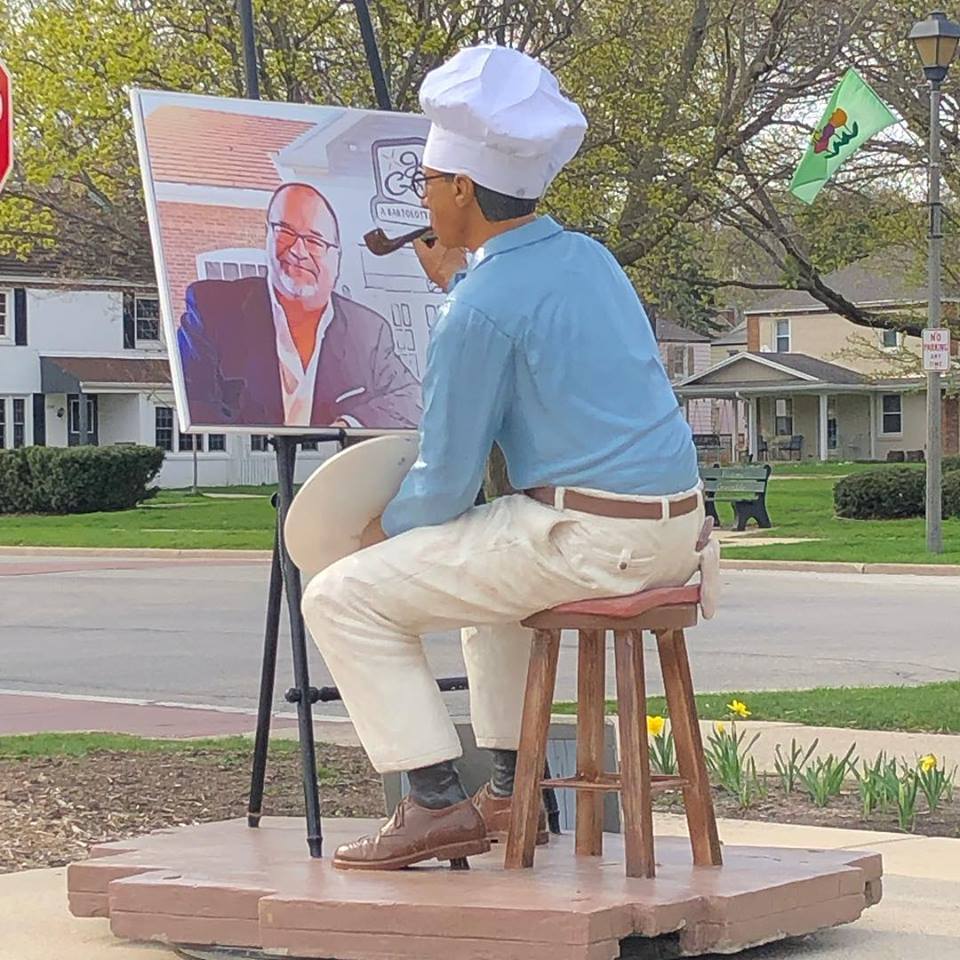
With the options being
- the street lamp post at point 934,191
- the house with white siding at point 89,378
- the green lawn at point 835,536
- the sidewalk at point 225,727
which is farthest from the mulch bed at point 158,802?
the house with white siding at point 89,378

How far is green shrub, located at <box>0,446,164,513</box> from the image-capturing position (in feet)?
117

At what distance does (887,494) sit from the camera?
28.4 m

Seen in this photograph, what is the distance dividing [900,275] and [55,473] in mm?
15434

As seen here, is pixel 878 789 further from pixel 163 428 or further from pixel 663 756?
pixel 163 428

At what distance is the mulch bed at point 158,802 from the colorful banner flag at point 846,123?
15290 mm

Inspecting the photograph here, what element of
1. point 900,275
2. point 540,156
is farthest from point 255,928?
point 900,275

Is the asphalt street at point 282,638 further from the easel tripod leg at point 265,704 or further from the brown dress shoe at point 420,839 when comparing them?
the brown dress shoe at point 420,839

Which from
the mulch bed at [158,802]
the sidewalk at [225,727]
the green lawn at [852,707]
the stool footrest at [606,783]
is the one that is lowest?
the sidewalk at [225,727]

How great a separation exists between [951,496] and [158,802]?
74.2 feet

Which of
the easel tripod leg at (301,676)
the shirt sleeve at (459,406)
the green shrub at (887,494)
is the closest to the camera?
the shirt sleeve at (459,406)

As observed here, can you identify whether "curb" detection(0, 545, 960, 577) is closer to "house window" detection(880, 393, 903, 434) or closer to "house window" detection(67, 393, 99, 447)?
"house window" detection(67, 393, 99, 447)

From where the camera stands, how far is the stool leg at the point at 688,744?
4.70m

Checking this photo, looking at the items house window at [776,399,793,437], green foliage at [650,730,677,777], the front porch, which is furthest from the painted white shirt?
house window at [776,399,793,437]

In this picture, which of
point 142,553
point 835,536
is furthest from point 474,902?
point 142,553
